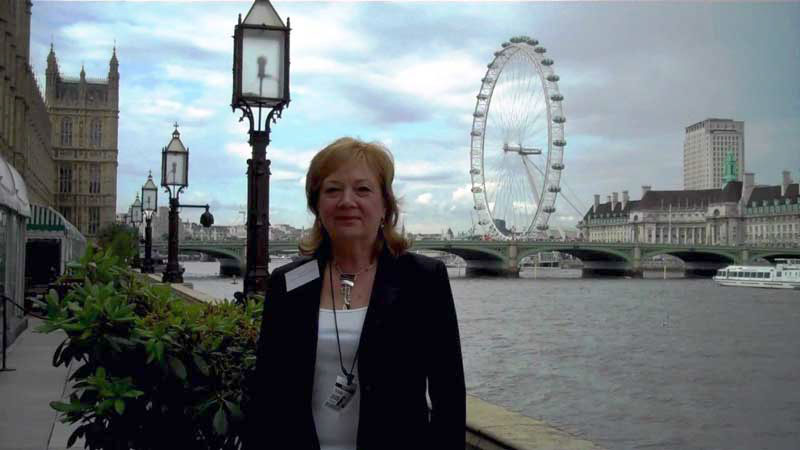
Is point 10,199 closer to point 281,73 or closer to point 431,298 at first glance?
point 281,73

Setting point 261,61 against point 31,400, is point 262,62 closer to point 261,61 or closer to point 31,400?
point 261,61

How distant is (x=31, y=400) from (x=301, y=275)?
5803 mm

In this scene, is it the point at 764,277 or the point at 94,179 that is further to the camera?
the point at 94,179

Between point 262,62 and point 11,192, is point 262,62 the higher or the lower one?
the higher one

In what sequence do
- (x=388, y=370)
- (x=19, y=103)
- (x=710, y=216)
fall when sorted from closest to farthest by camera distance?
(x=388, y=370) → (x=19, y=103) → (x=710, y=216)

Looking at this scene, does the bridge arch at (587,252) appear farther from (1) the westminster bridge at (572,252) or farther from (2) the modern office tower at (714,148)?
(2) the modern office tower at (714,148)

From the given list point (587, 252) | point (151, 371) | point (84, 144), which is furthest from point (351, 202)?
point (587, 252)

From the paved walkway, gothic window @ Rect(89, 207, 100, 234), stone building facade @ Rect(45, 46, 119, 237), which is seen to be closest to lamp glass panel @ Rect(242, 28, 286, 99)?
the paved walkway

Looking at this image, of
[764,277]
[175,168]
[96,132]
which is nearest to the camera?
[175,168]

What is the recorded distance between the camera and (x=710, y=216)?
130875 mm

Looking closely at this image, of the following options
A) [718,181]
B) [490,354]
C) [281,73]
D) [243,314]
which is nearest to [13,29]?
[490,354]

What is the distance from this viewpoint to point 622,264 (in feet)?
268

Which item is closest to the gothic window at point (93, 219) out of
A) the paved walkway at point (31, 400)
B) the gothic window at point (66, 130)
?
the gothic window at point (66, 130)

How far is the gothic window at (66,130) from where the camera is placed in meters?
76.1
